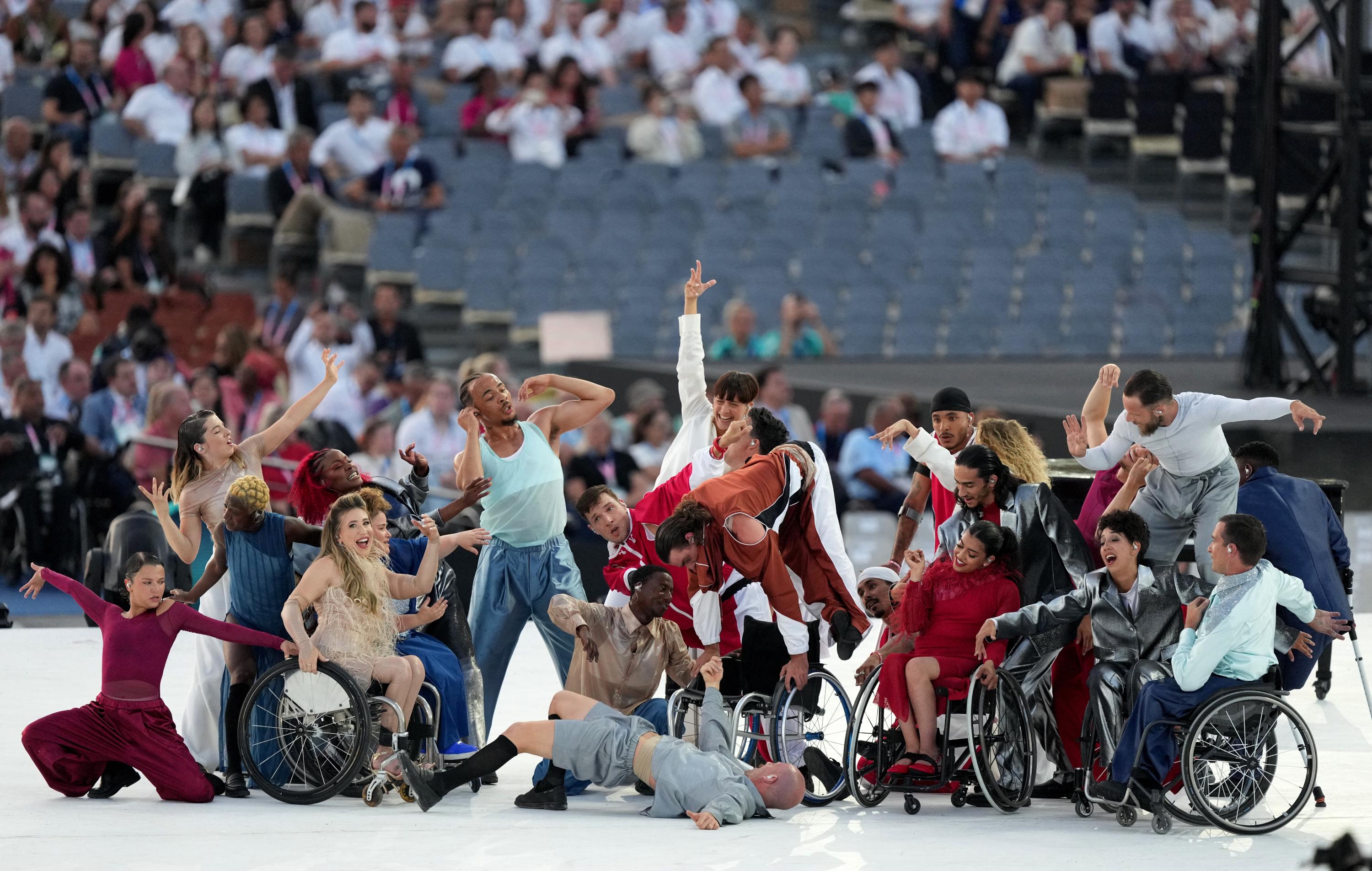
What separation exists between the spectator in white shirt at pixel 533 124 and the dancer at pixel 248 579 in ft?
29.1

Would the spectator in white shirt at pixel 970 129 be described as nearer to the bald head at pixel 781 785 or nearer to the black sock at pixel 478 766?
the bald head at pixel 781 785

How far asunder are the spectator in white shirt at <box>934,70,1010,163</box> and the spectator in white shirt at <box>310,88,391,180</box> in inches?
179

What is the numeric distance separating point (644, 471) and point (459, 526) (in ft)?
7.35

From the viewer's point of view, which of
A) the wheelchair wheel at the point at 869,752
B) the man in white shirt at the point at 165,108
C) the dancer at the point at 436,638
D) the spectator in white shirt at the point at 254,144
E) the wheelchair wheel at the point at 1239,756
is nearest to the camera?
the wheelchair wheel at the point at 1239,756

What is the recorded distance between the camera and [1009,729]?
20.7ft

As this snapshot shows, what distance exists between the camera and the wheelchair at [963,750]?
6254 millimetres

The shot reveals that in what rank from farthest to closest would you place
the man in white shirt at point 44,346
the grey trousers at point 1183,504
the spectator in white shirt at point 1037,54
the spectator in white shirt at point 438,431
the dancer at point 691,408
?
the spectator in white shirt at point 1037,54, the man in white shirt at point 44,346, the spectator in white shirt at point 438,431, the dancer at point 691,408, the grey trousers at point 1183,504

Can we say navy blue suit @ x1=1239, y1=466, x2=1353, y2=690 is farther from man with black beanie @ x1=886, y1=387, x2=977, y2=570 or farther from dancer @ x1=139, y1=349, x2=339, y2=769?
dancer @ x1=139, y1=349, x2=339, y2=769

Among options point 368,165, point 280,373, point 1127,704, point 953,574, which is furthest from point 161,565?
point 368,165

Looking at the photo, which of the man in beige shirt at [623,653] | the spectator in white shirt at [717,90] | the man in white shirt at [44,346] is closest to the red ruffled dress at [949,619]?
the man in beige shirt at [623,653]

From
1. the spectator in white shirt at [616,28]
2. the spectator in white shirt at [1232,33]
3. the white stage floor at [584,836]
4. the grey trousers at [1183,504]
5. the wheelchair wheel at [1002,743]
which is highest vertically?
the spectator in white shirt at [1232,33]

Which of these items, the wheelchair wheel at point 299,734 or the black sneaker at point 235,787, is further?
the black sneaker at point 235,787

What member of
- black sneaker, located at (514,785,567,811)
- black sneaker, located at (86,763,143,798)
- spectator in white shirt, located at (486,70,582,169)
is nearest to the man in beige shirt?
black sneaker, located at (514,785,567,811)

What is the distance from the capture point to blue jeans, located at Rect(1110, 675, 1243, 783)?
6.12 m
